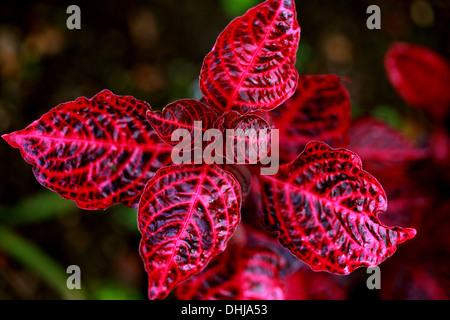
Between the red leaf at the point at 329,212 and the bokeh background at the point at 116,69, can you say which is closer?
the red leaf at the point at 329,212

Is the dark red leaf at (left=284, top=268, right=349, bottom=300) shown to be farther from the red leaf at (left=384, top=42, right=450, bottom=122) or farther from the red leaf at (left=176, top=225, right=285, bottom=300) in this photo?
the red leaf at (left=384, top=42, right=450, bottom=122)

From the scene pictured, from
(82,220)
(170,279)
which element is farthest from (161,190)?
(82,220)

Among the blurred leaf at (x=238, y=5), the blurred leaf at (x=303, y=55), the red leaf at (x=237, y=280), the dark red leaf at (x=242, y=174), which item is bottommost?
the red leaf at (x=237, y=280)

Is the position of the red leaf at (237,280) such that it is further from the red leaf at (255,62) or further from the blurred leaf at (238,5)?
the blurred leaf at (238,5)

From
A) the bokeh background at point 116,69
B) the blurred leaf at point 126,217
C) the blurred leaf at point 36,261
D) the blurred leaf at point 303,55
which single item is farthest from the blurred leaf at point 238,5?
the blurred leaf at point 36,261

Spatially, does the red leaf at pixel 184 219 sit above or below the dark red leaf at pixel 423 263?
above

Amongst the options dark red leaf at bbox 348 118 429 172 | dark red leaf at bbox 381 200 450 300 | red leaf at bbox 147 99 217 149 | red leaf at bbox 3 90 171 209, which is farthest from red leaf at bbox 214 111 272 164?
dark red leaf at bbox 381 200 450 300
